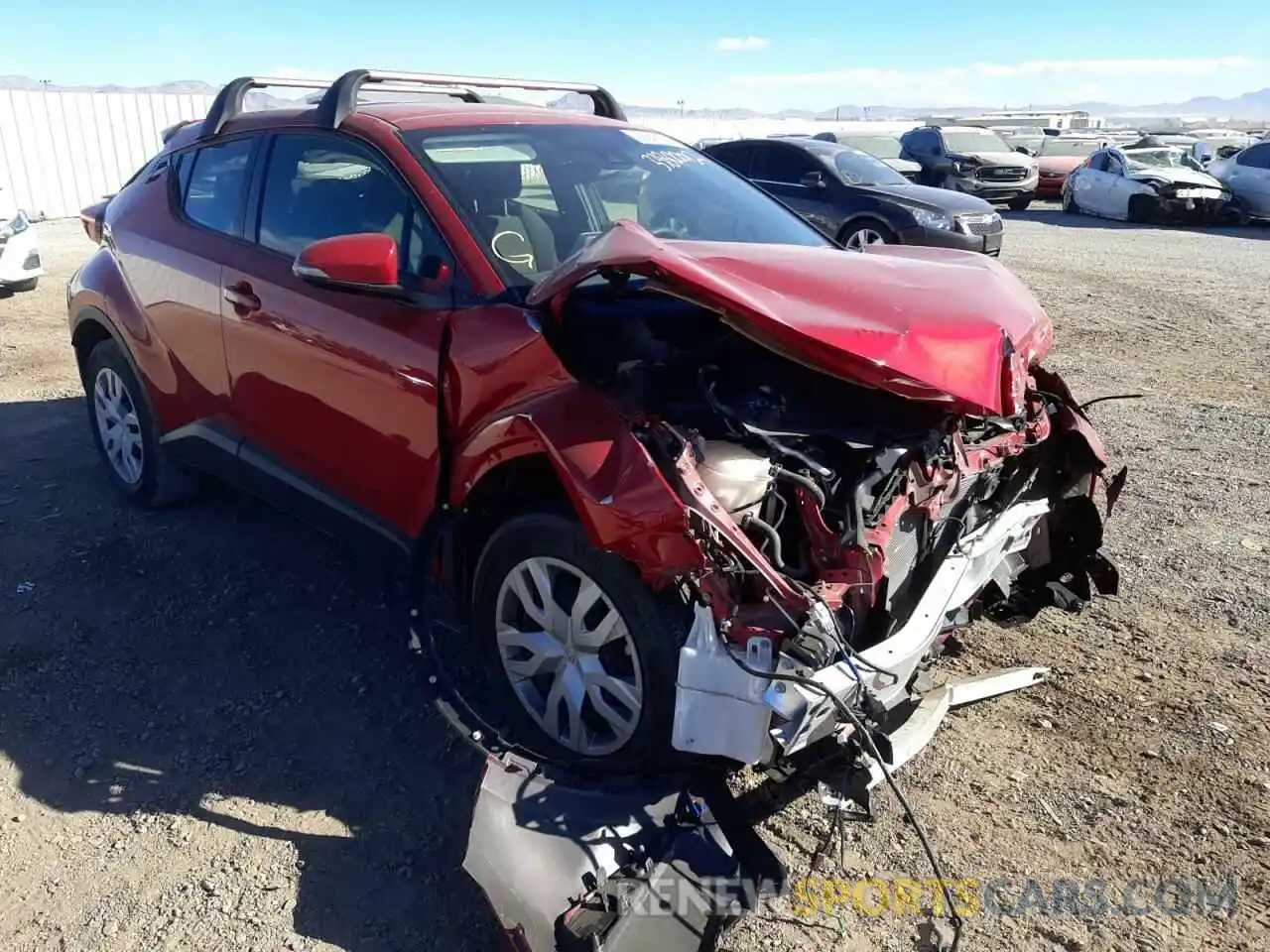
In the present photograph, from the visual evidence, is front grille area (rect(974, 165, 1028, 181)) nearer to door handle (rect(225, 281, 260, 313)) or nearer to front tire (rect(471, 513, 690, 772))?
door handle (rect(225, 281, 260, 313))

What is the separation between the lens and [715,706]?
237cm

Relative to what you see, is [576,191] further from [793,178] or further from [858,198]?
[793,178]

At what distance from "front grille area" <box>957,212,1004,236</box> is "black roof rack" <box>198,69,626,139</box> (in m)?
7.63

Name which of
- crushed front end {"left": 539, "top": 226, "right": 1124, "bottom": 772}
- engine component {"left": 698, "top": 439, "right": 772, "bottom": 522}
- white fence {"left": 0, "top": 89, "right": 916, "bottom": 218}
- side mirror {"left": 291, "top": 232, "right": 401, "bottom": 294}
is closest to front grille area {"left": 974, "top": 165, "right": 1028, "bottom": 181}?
white fence {"left": 0, "top": 89, "right": 916, "bottom": 218}

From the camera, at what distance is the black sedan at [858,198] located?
11195 mm

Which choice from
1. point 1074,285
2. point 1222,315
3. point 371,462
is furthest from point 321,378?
point 1074,285

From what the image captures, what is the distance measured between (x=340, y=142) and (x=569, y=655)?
205 centimetres

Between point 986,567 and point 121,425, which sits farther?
point 121,425

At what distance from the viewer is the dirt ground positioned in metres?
2.58

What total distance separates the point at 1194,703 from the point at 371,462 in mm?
2914

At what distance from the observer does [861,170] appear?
39.6 feet

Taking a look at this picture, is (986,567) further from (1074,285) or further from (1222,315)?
(1074,285)

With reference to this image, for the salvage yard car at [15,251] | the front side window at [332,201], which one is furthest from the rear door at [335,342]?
the salvage yard car at [15,251]

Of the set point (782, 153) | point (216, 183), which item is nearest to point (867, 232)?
point (782, 153)
